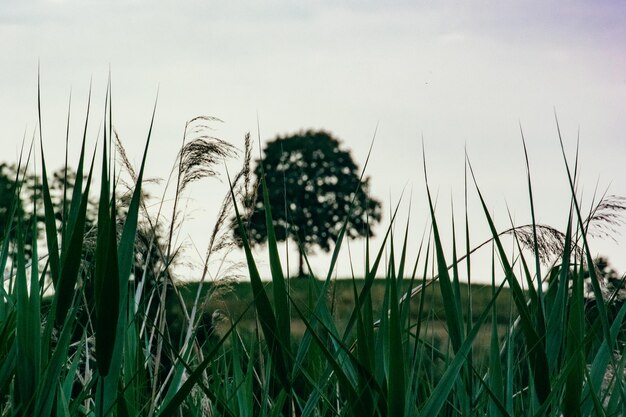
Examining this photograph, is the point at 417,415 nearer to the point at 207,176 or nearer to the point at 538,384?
the point at 538,384

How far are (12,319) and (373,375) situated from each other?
104 cm

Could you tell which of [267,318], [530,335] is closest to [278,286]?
[267,318]

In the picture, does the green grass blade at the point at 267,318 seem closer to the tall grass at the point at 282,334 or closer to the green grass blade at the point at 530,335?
the tall grass at the point at 282,334

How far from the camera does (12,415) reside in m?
1.74

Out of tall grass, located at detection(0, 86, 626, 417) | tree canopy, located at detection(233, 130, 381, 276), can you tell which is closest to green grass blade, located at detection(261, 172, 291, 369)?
tall grass, located at detection(0, 86, 626, 417)

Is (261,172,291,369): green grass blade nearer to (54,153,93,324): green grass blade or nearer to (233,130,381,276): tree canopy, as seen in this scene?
(54,153,93,324): green grass blade

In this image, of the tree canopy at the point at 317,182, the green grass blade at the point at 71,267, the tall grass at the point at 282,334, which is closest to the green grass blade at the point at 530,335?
the tall grass at the point at 282,334

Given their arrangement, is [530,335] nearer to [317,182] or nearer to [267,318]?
[267,318]

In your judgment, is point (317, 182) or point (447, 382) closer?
point (447, 382)

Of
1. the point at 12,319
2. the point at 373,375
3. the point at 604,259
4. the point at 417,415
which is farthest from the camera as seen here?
the point at 604,259

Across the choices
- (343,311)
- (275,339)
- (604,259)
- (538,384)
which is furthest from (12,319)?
(343,311)

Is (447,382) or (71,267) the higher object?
(71,267)

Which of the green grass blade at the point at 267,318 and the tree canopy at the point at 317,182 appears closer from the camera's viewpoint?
the green grass blade at the point at 267,318

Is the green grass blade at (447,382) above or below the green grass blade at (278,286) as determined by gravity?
below
